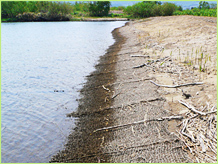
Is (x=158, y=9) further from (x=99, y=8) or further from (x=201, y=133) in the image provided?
(x=201, y=133)

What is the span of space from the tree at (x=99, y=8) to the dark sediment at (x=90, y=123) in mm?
92325

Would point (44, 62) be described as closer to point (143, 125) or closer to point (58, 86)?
point (58, 86)

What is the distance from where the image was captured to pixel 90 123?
830 cm

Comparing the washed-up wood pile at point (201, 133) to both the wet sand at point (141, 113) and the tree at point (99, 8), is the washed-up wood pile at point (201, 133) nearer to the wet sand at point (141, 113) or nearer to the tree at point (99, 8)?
the wet sand at point (141, 113)

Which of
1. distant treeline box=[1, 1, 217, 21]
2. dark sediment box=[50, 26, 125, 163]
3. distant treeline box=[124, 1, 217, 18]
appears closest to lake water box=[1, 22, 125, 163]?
dark sediment box=[50, 26, 125, 163]

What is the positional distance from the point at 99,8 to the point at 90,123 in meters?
97.8

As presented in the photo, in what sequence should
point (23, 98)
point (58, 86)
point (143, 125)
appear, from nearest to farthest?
point (143, 125) < point (23, 98) < point (58, 86)

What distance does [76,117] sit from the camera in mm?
9062

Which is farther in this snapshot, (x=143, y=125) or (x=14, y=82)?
(x=14, y=82)

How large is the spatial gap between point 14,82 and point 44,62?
530cm

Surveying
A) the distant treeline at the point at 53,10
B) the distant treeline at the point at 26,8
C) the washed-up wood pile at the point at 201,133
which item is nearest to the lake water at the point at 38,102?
the washed-up wood pile at the point at 201,133

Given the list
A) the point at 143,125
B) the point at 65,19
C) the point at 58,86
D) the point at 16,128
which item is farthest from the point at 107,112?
the point at 65,19

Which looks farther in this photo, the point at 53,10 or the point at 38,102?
the point at 53,10

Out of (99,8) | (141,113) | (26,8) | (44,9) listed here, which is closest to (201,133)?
(141,113)
